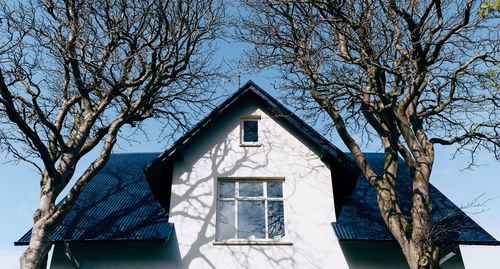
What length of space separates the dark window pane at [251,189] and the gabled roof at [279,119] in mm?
2159

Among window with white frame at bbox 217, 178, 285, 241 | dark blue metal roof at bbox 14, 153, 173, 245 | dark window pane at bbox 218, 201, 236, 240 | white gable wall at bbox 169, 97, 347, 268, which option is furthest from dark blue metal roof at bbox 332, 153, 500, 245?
dark blue metal roof at bbox 14, 153, 173, 245

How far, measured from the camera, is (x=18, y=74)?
9906 millimetres

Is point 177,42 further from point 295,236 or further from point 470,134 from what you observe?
point 470,134

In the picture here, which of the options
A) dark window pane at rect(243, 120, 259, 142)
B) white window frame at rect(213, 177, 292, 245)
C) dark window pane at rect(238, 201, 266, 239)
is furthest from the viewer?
dark window pane at rect(243, 120, 259, 142)

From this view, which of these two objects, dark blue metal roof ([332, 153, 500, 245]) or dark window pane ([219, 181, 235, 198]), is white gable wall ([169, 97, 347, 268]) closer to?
dark window pane ([219, 181, 235, 198])

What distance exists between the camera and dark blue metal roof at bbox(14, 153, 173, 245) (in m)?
9.87

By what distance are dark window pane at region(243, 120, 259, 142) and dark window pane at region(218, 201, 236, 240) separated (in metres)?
2.34

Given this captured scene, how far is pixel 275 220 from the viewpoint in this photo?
10516mm

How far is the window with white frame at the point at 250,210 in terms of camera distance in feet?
33.7

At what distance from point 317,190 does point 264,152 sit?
205 cm

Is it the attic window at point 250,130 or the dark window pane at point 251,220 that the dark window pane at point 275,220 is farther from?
the attic window at point 250,130

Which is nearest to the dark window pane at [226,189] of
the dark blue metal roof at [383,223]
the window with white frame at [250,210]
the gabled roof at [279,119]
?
the window with white frame at [250,210]

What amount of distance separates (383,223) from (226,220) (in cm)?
455

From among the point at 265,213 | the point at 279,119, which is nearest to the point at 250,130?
the point at 279,119
